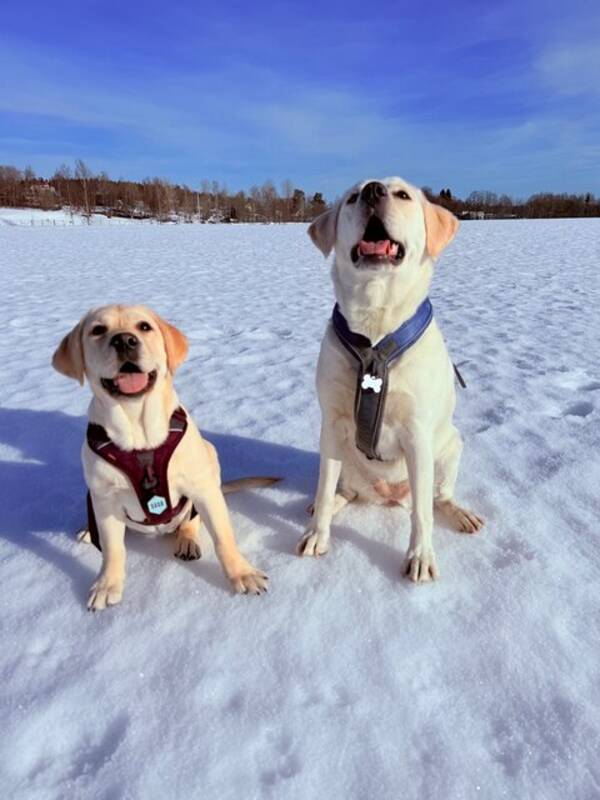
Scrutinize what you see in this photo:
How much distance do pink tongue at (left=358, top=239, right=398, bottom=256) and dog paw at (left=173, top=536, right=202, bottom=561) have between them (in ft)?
5.09

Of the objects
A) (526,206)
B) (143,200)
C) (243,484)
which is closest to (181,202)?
(143,200)

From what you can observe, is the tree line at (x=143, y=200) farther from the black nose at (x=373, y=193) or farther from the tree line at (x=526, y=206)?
the black nose at (x=373, y=193)

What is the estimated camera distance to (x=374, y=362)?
2.28 m

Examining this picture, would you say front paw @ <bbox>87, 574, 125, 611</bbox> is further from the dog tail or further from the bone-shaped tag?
the bone-shaped tag

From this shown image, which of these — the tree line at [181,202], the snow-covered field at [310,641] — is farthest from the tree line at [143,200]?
the snow-covered field at [310,641]

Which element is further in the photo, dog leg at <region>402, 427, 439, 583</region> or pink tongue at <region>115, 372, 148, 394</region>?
dog leg at <region>402, 427, 439, 583</region>

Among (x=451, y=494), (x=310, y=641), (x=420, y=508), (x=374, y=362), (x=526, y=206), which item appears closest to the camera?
(x=310, y=641)

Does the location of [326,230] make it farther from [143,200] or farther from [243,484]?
[143,200]

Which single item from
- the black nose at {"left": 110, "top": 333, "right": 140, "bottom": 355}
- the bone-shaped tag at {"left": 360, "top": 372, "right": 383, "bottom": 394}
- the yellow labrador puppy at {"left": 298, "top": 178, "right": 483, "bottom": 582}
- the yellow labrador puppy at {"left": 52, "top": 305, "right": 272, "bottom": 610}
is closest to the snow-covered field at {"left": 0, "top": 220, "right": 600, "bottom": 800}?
the yellow labrador puppy at {"left": 52, "top": 305, "right": 272, "bottom": 610}

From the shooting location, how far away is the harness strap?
2.27 m

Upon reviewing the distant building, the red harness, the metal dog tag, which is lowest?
the distant building

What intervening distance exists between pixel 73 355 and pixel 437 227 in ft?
5.57

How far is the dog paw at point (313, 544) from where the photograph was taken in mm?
2537

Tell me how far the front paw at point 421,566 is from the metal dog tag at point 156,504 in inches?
42.2
